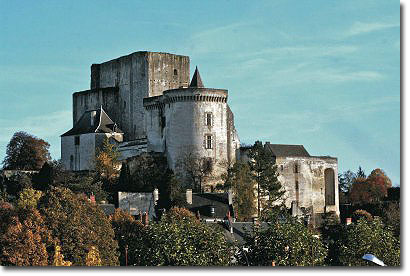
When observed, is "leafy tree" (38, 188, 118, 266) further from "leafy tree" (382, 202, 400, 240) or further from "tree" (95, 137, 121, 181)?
"tree" (95, 137, 121, 181)

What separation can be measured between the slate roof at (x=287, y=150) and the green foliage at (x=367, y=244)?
3041 cm

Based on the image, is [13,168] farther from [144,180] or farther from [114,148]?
[144,180]

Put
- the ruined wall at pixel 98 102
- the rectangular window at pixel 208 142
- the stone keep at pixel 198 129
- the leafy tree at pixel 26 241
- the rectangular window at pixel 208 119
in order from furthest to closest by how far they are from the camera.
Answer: the ruined wall at pixel 98 102
the rectangular window at pixel 208 119
the rectangular window at pixel 208 142
the stone keep at pixel 198 129
the leafy tree at pixel 26 241

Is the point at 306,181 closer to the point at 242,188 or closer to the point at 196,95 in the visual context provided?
the point at 242,188

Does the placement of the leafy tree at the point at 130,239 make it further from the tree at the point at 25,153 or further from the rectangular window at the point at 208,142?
the tree at the point at 25,153

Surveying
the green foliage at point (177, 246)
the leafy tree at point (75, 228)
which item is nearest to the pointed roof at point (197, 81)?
the green foliage at point (177, 246)

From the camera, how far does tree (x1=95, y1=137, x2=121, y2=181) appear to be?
202 feet

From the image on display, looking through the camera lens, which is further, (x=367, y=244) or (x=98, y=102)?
(x=98, y=102)

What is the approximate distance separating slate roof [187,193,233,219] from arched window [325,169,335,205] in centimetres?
1549

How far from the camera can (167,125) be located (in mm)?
61406

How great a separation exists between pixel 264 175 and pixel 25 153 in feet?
52.9

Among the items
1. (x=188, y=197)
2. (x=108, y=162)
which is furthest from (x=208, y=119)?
(x=188, y=197)

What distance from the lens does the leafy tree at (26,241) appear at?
28.5 meters

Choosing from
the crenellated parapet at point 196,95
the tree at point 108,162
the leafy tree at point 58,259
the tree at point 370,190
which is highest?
the crenellated parapet at point 196,95
